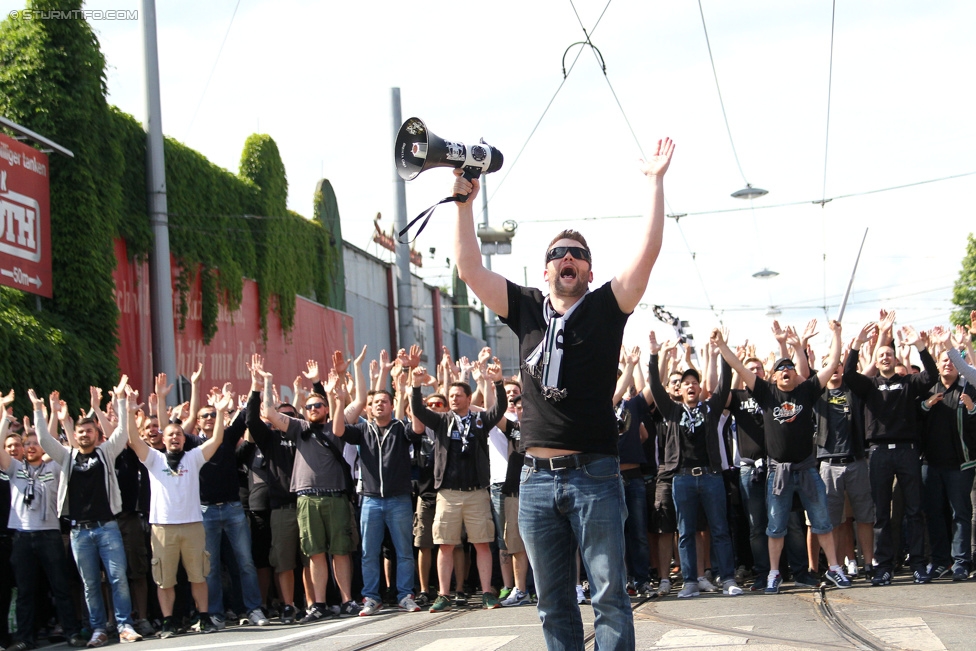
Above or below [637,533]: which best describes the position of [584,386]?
above

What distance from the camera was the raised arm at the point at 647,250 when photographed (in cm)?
443

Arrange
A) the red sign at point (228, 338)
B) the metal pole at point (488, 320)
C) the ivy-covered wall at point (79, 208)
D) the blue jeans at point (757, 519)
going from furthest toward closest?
the metal pole at point (488, 320)
the red sign at point (228, 338)
the ivy-covered wall at point (79, 208)
the blue jeans at point (757, 519)

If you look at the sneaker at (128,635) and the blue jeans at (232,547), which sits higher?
the blue jeans at (232,547)

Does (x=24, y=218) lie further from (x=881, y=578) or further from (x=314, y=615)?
A: (x=881, y=578)

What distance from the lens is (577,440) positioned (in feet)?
14.5

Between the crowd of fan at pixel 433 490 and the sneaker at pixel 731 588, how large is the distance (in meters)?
0.02

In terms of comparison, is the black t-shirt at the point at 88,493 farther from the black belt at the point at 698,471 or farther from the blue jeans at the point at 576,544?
the blue jeans at the point at 576,544

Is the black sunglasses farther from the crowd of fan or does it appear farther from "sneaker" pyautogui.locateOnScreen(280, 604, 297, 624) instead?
"sneaker" pyautogui.locateOnScreen(280, 604, 297, 624)

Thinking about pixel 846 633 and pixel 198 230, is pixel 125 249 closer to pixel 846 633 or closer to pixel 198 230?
pixel 198 230

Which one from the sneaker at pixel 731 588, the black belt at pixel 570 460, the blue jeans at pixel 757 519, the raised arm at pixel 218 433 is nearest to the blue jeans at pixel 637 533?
the sneaker at pixel 731 588

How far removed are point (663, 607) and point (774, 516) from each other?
1746mm

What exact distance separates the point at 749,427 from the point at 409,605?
3704mm

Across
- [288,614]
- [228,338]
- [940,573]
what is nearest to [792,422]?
[940,573]

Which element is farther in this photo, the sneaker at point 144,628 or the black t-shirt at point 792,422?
the black t-shirt at point 792,422
